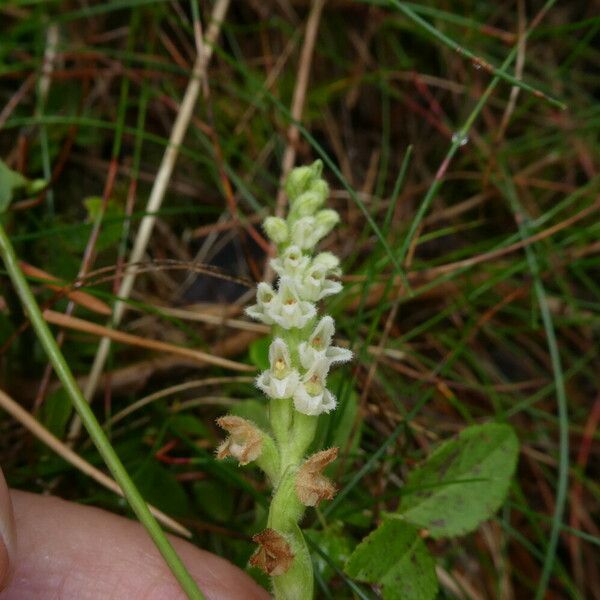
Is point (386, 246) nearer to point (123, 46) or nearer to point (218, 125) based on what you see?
point (218, 125)

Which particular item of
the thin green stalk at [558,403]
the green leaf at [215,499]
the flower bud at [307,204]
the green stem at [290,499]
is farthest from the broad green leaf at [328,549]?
the flower bud at [307,204]

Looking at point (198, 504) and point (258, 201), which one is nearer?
point (198, 504)

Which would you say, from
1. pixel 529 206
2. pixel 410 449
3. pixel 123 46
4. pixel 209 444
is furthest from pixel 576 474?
pixel 123 46

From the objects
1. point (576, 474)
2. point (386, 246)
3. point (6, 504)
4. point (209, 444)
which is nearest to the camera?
point (6, 504)

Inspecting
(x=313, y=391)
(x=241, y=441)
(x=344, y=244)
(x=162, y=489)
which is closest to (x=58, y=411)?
(x=162, y=489)

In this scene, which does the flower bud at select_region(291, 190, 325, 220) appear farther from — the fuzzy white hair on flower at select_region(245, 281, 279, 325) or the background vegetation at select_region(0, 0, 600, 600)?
the background vegetation at select_region(0, 0, 600, 600)

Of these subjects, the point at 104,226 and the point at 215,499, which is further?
the point at 104,226

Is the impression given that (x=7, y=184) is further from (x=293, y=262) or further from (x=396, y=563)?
(x=396, y=563)
